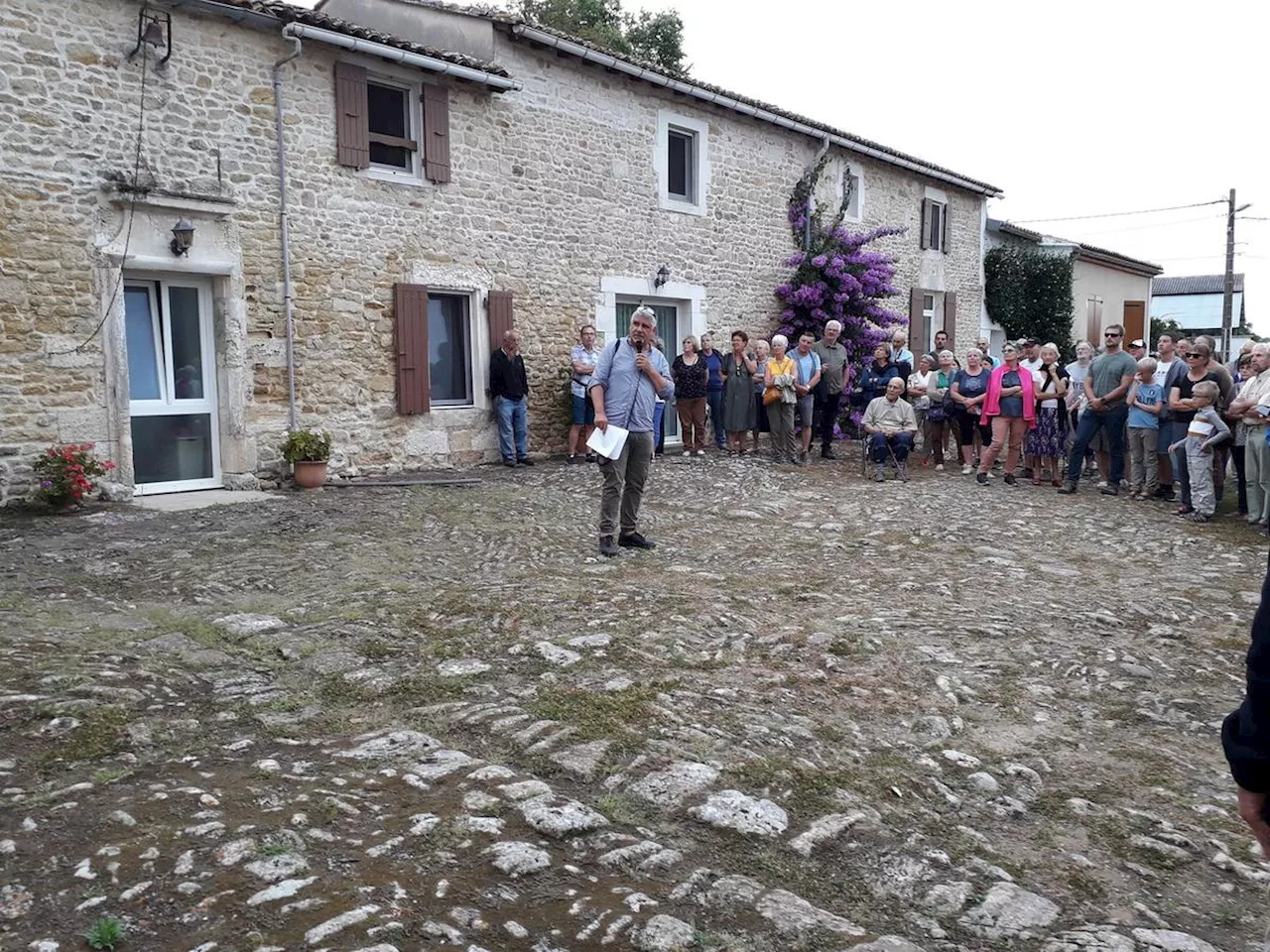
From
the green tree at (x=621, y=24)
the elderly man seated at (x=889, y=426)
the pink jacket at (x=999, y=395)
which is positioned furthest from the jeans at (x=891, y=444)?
the green tree at (x=621, y=24)

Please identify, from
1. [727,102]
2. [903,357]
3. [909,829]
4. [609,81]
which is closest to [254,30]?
[609,81]

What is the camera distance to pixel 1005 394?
11250mm

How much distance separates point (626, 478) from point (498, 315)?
18.4ft

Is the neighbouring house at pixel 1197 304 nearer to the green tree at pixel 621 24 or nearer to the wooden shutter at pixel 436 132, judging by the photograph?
the green tree at pixel 621 24

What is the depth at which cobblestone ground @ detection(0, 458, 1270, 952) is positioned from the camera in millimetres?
2730

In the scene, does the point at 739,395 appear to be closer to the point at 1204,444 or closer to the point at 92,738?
the point at 1204,444

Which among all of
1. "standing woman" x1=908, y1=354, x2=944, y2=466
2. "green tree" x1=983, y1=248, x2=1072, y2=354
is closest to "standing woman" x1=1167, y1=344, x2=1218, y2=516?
"standing woman" x1=908, y1=354, x2=944, y2=466

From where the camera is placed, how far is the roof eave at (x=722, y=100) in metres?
12.6

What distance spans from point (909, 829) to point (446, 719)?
6.25ft

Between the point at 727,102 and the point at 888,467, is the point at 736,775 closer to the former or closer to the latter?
the point at 888,467

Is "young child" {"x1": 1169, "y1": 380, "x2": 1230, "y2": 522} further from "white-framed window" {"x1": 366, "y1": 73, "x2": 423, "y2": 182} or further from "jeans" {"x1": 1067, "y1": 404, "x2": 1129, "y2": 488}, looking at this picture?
"white-framed window" {"x1": 366, "y1": 73, "x2": 423, "y2": 182}

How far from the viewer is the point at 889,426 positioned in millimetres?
11812

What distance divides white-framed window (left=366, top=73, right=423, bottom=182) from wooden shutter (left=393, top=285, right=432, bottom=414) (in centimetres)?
138

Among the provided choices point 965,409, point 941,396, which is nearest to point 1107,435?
point 965,409
